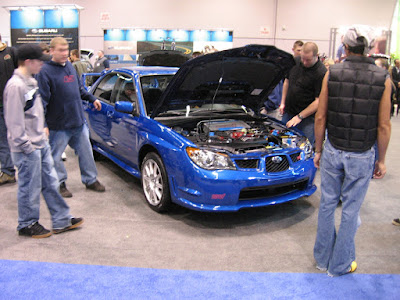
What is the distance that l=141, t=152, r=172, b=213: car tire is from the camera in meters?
3.88

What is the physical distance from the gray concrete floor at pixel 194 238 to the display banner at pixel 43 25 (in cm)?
606

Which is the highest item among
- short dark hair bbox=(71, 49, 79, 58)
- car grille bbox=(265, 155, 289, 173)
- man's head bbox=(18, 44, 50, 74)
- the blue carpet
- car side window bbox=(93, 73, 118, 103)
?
short dark hair bbox=(71, 49, 79, 58)

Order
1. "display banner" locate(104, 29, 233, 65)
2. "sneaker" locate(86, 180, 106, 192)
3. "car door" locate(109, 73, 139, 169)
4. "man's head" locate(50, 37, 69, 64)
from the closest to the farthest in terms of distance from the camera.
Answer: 1. "man's head" locate(50, 37, 69, 64)
2. "car door" locate(109, 73, 139, 169)
3. "sneaker" locate(86, 180, 106, 192)
4. "display banner" locate(104, 29, 233, 65)

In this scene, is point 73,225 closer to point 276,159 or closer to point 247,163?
point 247,163

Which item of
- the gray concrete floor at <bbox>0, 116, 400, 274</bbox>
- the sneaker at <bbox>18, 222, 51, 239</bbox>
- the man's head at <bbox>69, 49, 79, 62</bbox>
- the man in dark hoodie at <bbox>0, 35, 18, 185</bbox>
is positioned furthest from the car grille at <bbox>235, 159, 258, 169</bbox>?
the man's head at <bbox>69, 49, 79, 62</bbox>

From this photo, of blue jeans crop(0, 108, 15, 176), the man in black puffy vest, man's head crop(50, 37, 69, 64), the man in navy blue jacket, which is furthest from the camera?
blue jeans crop(0, 108, 15, 176)

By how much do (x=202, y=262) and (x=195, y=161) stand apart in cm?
89

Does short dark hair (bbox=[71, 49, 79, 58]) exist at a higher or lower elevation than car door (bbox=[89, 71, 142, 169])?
higher

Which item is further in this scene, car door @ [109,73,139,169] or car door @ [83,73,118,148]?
car door @ [83,73,118,148]

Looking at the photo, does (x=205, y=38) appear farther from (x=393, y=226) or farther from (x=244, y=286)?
(x=244, y=286)

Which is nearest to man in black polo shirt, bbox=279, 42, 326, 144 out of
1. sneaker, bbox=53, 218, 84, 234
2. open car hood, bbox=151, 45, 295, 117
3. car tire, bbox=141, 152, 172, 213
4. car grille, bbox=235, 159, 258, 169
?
open car hood, bbox=151, 45, 295, 117

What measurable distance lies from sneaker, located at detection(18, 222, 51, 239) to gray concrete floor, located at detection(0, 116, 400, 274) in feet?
0.17

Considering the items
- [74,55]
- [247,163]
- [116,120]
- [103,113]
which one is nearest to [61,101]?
[116,120]

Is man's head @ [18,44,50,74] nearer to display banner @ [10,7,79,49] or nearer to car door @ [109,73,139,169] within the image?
car door @ [109,73,139,169]
